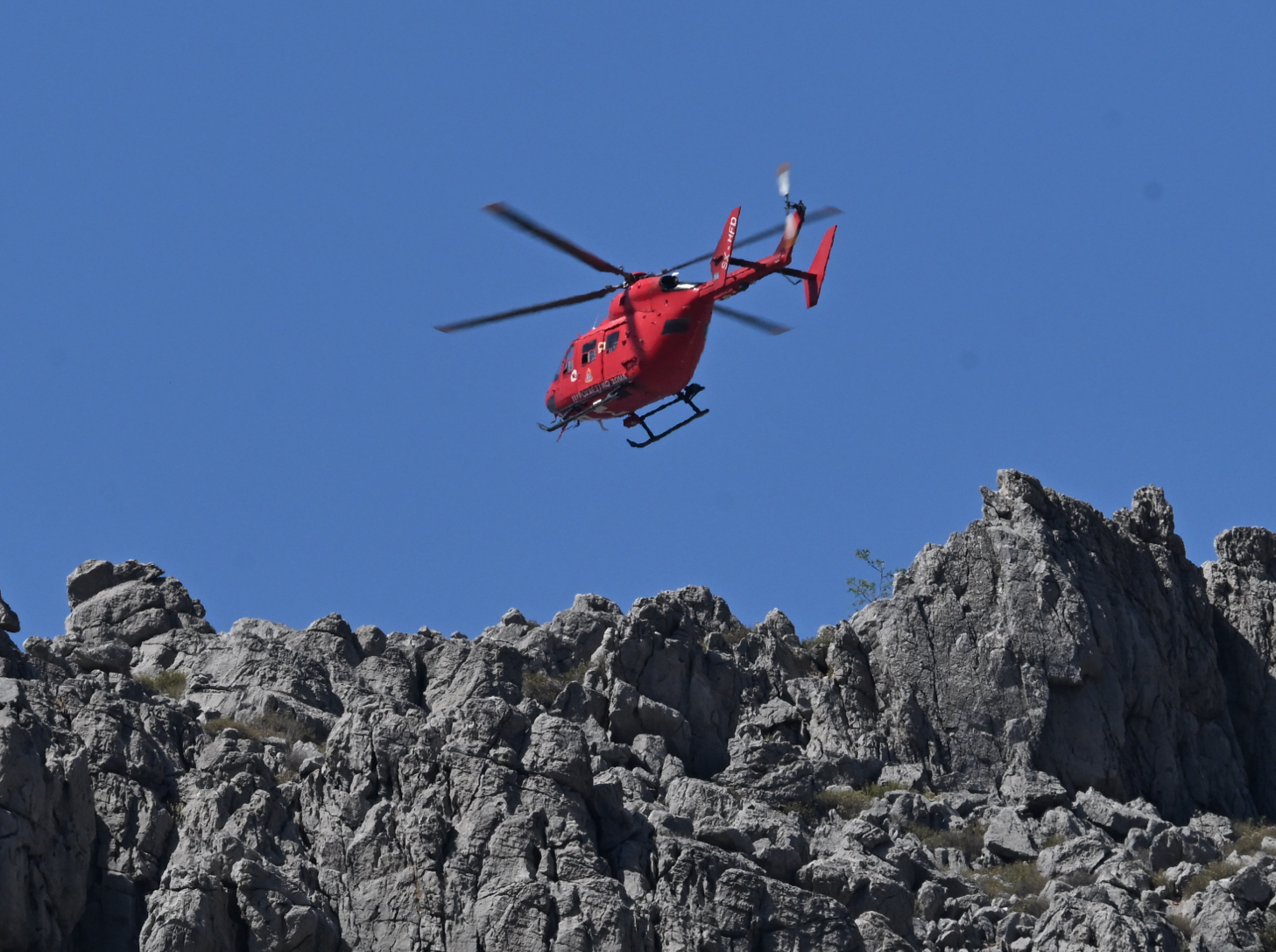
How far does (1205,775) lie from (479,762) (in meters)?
26.4

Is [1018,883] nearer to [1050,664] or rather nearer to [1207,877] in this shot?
[1207,877]

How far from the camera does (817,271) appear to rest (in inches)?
2304

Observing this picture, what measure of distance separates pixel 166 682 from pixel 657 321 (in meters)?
17.9

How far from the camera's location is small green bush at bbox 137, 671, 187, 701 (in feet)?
205

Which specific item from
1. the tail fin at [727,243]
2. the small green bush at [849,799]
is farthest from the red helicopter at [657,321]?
the small green bush at [849,799]

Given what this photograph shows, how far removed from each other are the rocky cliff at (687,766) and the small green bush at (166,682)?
17 cm

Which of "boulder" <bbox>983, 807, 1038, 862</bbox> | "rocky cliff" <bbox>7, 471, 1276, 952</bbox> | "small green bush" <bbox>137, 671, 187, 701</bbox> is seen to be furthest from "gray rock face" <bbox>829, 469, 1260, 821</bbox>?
"small green bush" <bbox>137, 671, 187, 701</bbox>

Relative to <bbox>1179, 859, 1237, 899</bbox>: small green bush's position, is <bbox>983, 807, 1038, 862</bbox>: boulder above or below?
above

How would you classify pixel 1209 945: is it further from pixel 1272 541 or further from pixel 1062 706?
pixel 1272 541

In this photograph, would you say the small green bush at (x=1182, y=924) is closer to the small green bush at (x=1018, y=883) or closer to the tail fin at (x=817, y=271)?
the small green bush at (x=1018, y=883)

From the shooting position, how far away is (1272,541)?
7188 centimetres

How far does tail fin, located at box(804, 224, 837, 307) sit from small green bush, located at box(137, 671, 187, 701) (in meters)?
20.7

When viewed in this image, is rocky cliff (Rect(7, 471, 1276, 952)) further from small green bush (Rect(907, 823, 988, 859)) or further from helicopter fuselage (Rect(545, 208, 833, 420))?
helicopter fuselage (Rect(545, 208, 833, 420))

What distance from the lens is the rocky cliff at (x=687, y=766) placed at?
148ft
